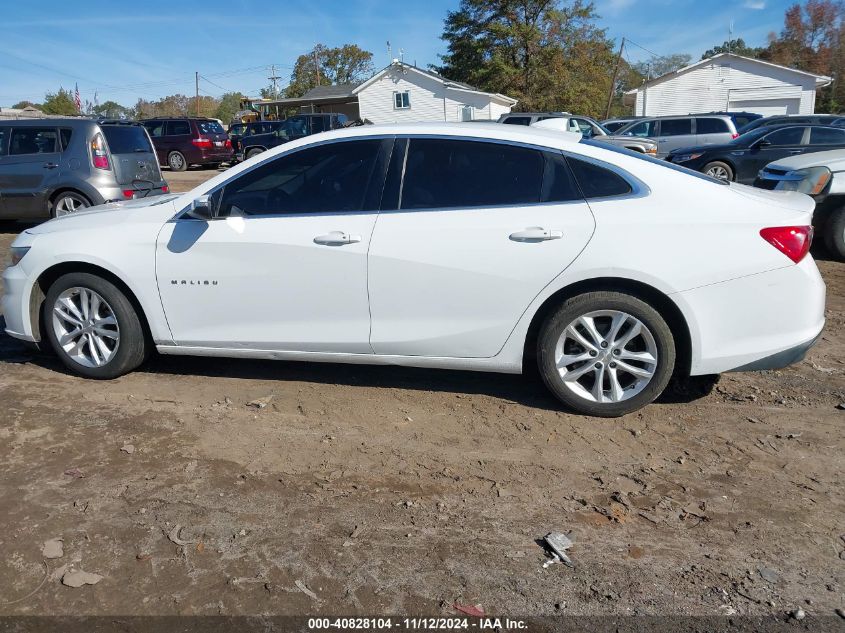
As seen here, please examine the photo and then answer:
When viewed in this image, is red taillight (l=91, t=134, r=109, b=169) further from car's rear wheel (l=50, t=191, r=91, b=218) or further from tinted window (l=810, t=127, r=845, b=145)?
tinted window (l=810, t=127, r=845, b=145)

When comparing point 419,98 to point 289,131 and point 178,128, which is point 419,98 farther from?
point 178,128

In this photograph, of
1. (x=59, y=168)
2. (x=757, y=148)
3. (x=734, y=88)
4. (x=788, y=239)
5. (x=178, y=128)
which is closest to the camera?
(x=788, y=239)

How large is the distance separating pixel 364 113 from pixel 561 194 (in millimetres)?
45610

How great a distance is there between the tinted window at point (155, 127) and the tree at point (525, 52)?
92.4ft

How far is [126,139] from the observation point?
419 inches

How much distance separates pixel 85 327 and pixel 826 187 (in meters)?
7.68

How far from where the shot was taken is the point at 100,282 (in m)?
4.56

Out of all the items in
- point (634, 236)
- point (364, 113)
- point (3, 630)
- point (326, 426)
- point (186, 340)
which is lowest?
point (3, 630)

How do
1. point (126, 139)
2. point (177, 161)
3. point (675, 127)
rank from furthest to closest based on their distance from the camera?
point (177, 161), point (675, 127), point (126, 139)

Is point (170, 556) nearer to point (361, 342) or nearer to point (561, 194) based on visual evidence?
point (361, 342)

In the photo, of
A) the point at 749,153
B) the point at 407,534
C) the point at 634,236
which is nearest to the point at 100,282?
the point at 407,534

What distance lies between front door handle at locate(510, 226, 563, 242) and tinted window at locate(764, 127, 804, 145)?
1246 centimetres

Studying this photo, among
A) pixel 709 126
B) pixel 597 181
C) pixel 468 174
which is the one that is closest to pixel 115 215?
pixel 468 174

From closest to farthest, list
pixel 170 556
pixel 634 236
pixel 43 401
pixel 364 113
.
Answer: pixel 170 556, pixel 634 236, pixel 43 401, pixel 364 113
